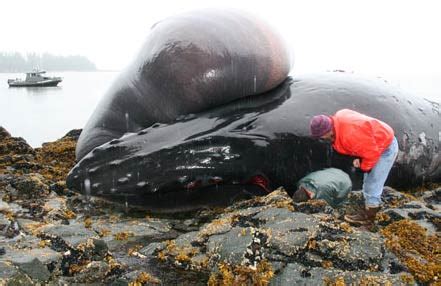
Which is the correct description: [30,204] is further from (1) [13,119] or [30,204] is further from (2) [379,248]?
(1) [13,119]

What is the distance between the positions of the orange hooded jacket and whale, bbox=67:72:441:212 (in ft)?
2.11

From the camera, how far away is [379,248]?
363 centimetres

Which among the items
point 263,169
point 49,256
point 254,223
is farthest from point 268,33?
point 49,256

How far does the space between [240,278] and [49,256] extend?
4.31 feet

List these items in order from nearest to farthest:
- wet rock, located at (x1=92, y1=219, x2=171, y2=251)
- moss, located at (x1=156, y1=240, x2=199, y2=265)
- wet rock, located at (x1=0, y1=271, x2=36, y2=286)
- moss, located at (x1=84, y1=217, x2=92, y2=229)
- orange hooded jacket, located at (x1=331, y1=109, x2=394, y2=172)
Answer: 1. wet rock, located at (x1=0, y1=271, x2=36, y2=286)
2. moss, located at (x1=156, y1=240, x2=199, y2=265)
3. wet rock, located at (x1=92, y1=219, x2=171, y2=251)
4. moss, located at (x1=84, y1=217, x2=92, y2=229)
5. orange hooded jacket, located at (x1=331, y1=109, x2=394, y2=172)

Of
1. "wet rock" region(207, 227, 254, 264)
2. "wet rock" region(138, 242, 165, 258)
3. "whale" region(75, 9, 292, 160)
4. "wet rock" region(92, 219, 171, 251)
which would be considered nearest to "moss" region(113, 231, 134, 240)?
"wet rock" region(92, 219, 171, 251)

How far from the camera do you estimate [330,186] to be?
204 inches

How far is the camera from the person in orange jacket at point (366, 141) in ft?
16.8

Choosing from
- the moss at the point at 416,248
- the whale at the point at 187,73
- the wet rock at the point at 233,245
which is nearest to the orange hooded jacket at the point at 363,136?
the moss at the point at 416,248

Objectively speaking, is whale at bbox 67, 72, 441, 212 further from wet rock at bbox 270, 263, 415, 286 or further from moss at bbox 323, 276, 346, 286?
moss at bbox 323, 276, 346, 286

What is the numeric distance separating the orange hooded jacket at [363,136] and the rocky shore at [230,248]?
54cm

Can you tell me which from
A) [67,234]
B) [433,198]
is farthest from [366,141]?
[67,234]

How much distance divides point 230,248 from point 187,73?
278 cm

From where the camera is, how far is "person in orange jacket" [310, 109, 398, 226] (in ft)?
16.8
